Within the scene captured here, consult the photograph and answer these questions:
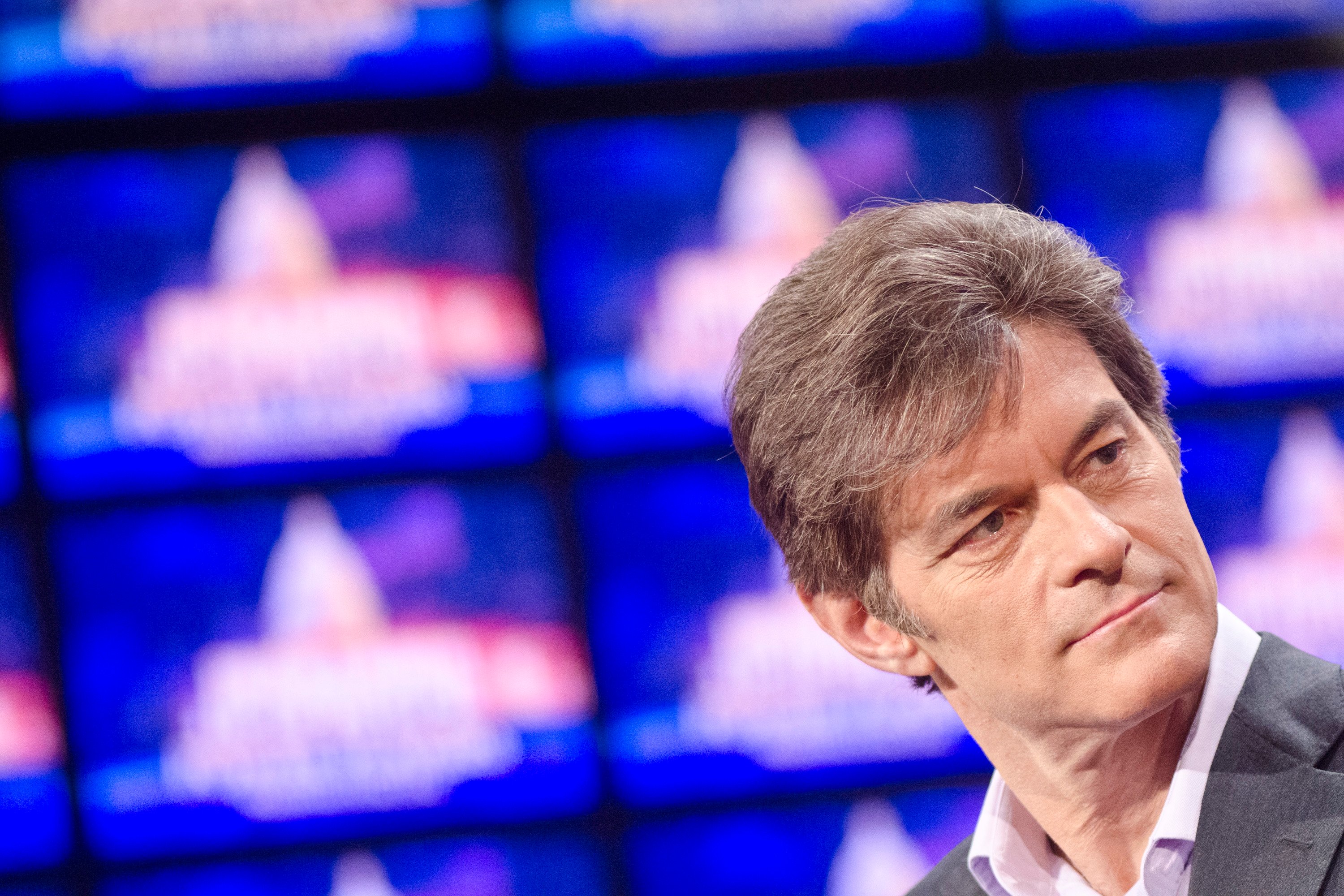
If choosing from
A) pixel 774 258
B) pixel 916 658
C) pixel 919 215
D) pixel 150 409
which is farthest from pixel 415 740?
pixel 919 215

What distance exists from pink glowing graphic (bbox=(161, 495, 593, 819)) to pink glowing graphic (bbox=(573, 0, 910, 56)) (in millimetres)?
1612

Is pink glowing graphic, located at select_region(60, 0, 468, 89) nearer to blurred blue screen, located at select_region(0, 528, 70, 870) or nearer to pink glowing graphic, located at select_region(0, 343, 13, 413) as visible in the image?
pink glowing graphic, located at select_region(0, 343, 13, 413)

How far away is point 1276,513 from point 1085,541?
2364 mm

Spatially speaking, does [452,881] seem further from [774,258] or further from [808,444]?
[808,444]

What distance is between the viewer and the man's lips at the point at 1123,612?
1.32m

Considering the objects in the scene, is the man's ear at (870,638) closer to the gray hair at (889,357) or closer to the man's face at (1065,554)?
the gray hair at (889,357)

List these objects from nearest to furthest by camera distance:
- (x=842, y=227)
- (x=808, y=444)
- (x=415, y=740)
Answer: (x=808, y=444) → (x=842, y=227) → (x=415, y=740)

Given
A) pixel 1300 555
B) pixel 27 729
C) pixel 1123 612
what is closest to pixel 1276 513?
pixel 1300 555

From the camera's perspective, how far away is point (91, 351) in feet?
10.5

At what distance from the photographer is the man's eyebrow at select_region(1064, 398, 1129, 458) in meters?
1.38

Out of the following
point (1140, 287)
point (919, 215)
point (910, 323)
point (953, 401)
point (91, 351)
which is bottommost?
point (953, 401)

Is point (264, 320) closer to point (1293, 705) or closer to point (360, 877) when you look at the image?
point (360, 877)

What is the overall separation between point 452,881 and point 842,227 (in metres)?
2.36

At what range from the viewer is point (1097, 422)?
4.56 ft
